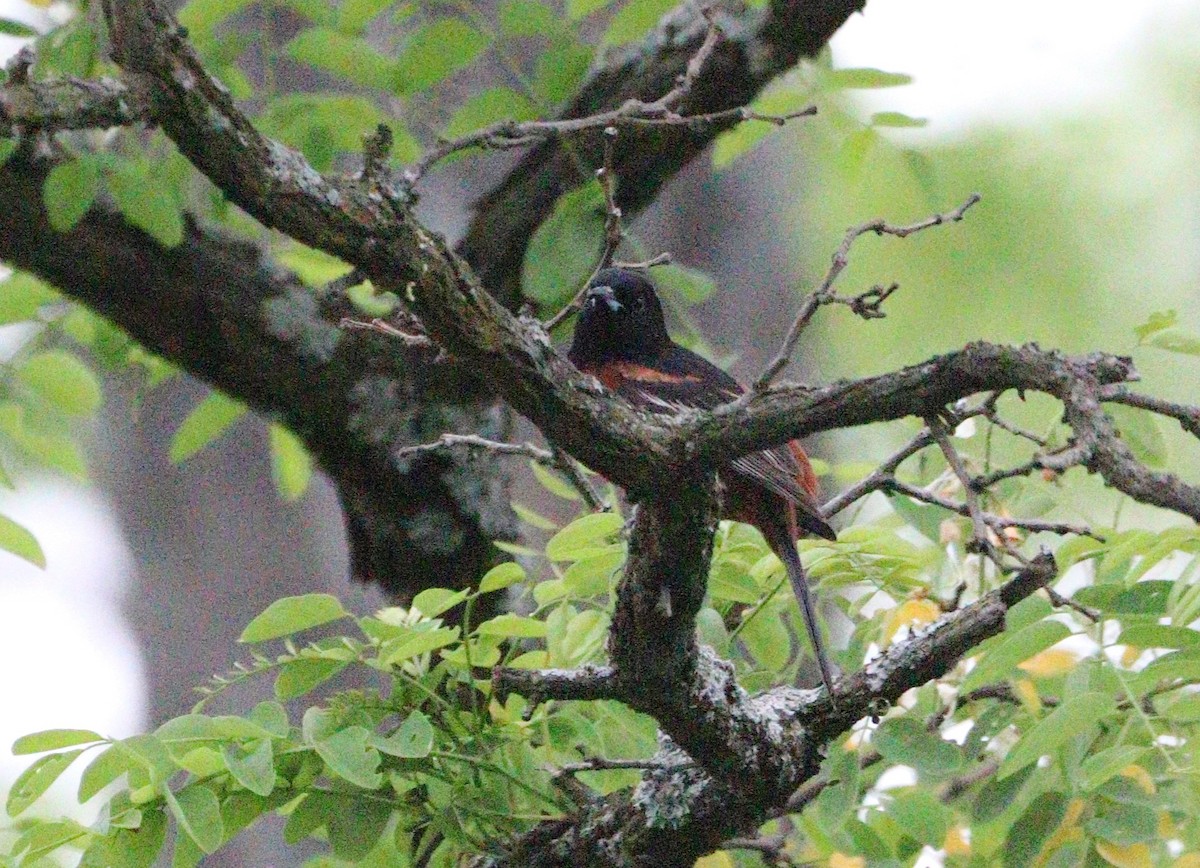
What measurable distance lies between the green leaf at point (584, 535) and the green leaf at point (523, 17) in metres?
1.65

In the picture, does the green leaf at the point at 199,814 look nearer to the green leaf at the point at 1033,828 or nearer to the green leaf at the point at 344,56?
the green leaf at the point at 1033,828

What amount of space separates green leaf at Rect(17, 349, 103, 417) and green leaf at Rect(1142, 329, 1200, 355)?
2.56 meters

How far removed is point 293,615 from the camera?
211 cm

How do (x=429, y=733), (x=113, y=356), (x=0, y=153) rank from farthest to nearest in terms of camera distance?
(x=113, y=356) < (x=0, y=153) < (x=429, y=733)

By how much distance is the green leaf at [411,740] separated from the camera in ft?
6.66

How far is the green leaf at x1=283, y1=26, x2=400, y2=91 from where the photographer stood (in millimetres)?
3393

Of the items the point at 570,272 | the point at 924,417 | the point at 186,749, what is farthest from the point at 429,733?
the point at 570,272

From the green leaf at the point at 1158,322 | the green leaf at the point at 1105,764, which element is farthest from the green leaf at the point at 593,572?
the green leaf at the point at 1158,322

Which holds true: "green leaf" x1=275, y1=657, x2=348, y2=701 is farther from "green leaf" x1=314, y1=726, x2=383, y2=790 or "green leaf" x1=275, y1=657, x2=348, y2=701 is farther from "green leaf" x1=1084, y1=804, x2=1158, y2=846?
"green leaf" x1=1084, y1=804, x2=1158, y2=846

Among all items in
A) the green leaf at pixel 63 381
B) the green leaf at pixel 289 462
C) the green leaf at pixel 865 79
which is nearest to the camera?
the green leaf at pixel 865 79

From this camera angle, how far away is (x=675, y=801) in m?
2.25

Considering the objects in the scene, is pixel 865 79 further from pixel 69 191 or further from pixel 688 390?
pixel 69 191

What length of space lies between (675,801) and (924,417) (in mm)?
861

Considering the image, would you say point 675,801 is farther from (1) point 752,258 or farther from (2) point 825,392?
(1) point 752,258
